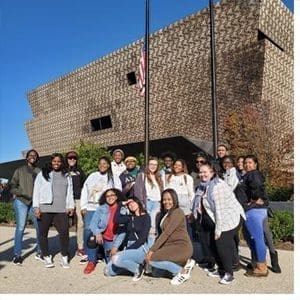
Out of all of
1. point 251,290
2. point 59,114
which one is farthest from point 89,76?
point 251,290

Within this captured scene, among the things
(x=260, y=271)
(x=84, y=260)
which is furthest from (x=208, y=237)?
(x=84, y=260)

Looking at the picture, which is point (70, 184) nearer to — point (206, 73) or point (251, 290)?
point (251, 290)

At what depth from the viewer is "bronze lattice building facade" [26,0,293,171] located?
1902 cm

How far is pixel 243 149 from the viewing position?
17.3 m

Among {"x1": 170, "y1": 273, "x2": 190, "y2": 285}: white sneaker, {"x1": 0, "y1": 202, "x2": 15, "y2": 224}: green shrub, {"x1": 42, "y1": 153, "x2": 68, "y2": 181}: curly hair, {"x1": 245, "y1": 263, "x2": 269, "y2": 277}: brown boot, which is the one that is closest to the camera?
{"x1": 170, "y1": 273, "x2": 190, "y2": 285}: white sneaker

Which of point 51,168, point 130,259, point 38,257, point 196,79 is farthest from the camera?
point 196,79

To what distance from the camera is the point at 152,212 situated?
5656 mm

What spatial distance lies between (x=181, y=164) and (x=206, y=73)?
15.5 metres

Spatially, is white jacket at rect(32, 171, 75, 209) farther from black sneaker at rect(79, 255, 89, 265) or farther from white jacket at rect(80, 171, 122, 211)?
black sneaker at rect(79, 255, 89, 265)

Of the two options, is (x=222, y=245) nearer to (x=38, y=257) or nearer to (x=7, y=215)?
(x=38, y=257)

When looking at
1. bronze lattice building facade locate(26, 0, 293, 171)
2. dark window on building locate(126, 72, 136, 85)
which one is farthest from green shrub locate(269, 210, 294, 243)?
dark window on building locate(126, 72, 136, 85)

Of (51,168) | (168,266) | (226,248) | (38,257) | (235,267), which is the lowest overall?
(38,257)

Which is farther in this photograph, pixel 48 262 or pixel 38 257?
pixel 38 257

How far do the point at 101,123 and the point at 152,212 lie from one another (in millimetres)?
22484
